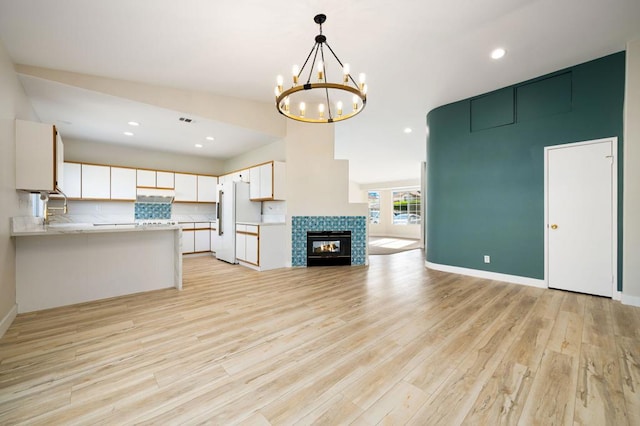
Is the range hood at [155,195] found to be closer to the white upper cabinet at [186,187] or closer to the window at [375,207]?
the white upper cabinet at [186,187]

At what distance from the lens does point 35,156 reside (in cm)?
304

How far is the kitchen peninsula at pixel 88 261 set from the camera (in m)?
2.92

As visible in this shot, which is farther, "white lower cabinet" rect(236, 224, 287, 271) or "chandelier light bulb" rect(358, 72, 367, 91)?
"white lower cabinet" rect(236, 224, 287, 271)

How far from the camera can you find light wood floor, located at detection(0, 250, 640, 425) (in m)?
1.48

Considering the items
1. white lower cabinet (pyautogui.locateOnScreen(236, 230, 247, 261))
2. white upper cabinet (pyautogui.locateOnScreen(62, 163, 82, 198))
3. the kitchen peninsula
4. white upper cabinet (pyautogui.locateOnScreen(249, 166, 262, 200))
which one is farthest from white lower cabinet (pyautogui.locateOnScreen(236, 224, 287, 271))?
white upper cabinet (pyautogui.locateOnScreen(62, 163, 82, 198))

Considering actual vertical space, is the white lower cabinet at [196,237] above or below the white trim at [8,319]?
above

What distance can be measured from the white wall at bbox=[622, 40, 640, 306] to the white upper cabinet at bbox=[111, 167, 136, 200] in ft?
28.2

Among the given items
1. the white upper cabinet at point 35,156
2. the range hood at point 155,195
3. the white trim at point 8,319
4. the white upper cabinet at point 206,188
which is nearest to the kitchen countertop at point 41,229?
the white upper cabinet at point 35,156

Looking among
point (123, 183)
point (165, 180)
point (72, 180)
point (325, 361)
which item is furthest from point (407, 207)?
point (72, 180)

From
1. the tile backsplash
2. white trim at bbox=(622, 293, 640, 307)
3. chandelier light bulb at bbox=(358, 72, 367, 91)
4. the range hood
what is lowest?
white trim at bbox=(622, 293, 640, 307)

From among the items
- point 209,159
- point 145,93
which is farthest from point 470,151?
point 209,159

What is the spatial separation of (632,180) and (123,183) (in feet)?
28.7

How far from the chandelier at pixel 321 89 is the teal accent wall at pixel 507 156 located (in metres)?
2.03

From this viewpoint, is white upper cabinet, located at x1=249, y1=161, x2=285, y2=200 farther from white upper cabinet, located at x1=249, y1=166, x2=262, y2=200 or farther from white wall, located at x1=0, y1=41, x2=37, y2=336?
white wall, located at x1=0, y1=41, x2=37, y2=336
